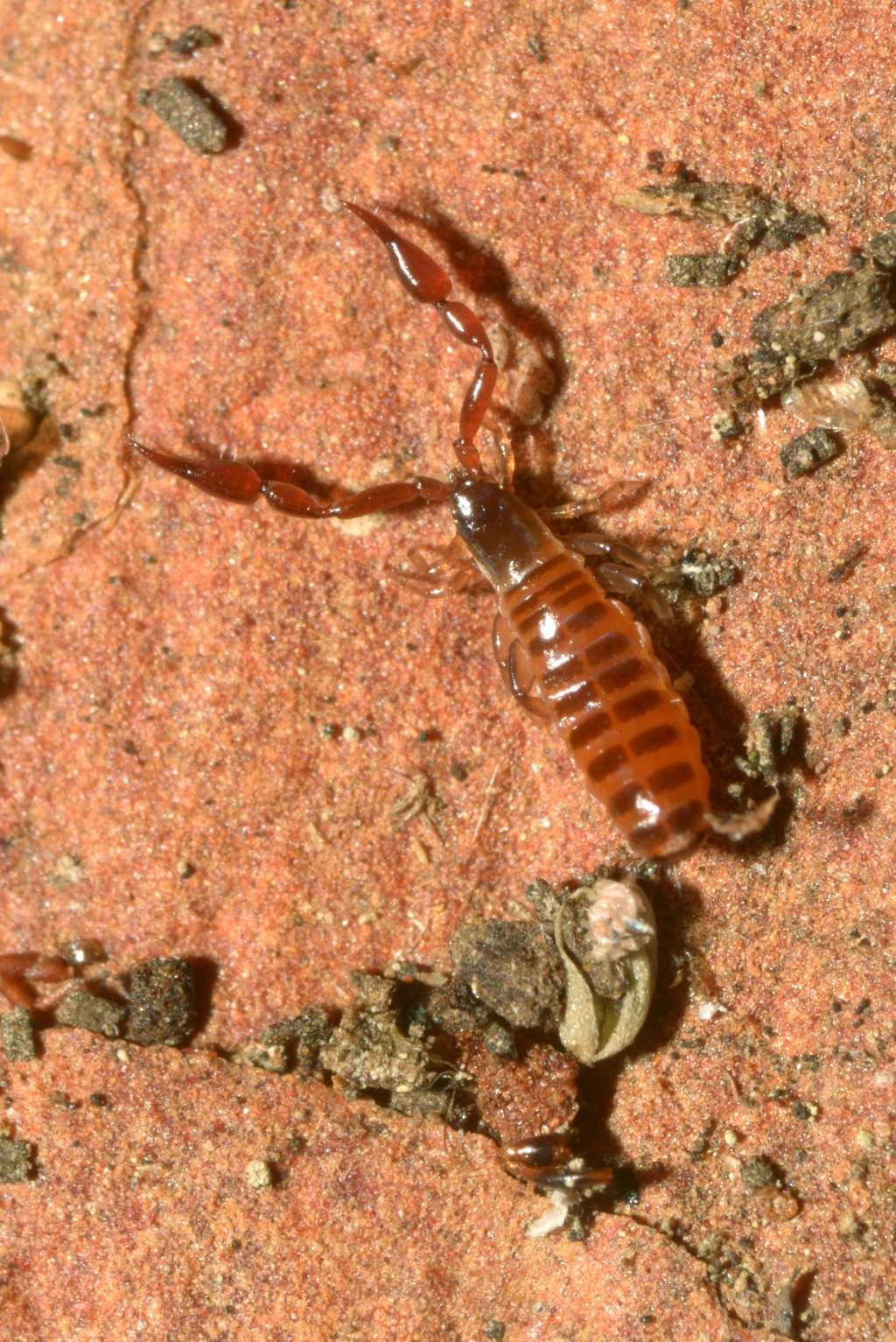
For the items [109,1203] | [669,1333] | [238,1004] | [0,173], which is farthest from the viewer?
[0,173]

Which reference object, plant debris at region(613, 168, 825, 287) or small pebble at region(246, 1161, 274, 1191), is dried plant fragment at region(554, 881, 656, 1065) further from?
plant debris at region(613, 168, 825, 287)

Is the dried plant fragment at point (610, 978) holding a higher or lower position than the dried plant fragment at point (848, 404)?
lower

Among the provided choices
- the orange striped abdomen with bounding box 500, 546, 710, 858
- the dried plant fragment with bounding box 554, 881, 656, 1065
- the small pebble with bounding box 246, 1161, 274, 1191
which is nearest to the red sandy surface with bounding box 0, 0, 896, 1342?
the small pebble with bounding box 246, 1161, 274, 1191

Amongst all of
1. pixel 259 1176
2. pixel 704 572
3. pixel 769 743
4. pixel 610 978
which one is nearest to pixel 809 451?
pixel 704 572

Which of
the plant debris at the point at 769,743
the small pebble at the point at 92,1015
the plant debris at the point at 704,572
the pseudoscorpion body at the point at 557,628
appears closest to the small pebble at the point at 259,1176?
the small pebble at the point at 92,1015

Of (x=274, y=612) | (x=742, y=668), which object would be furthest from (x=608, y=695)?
(x=274, y=612)

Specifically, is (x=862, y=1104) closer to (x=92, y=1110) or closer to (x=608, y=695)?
(x=608, y=695)

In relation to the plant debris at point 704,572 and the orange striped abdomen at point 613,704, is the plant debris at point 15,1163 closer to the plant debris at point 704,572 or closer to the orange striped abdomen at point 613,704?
the orange striped abdomen at point 613,704
